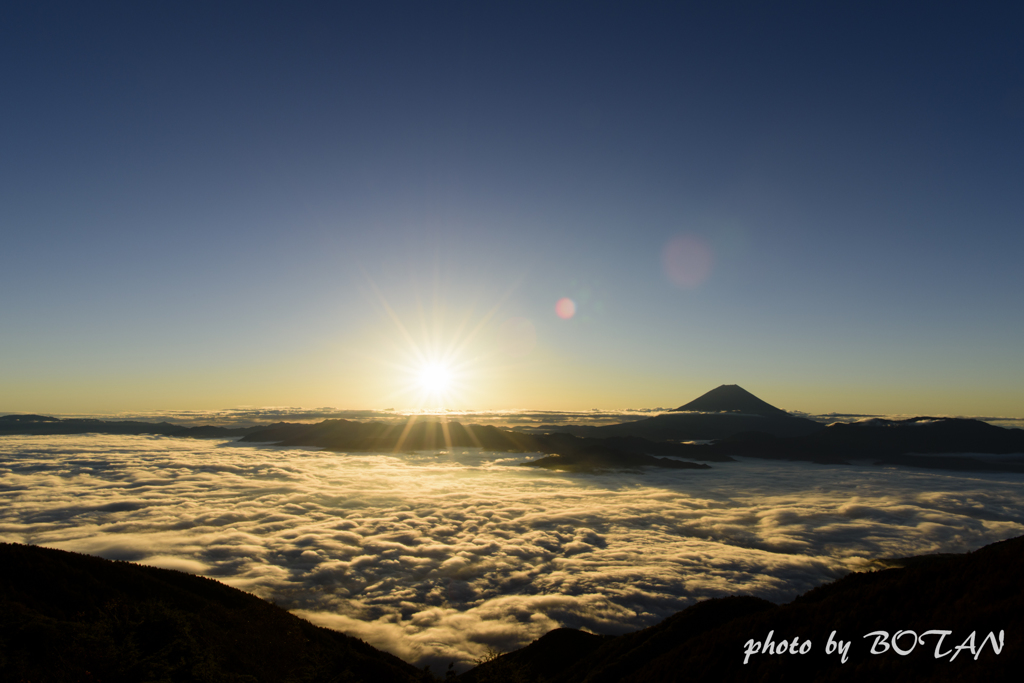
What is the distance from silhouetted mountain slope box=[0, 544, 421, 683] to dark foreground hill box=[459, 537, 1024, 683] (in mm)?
7194

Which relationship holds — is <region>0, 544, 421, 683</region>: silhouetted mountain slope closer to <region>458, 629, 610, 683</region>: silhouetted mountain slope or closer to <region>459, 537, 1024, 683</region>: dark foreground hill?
<region>458, 629, 610, 683</region>: silhouetted mountain slope

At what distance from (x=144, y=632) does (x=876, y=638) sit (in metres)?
19.7

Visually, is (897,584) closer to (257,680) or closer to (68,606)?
(257,680)

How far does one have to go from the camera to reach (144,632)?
44.2ft

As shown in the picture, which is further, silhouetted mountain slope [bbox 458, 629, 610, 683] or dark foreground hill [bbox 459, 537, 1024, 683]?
silhouetted mountain slope [bbox 458, 629, 610, 683]

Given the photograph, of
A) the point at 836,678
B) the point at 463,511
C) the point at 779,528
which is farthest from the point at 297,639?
the point at 779,528

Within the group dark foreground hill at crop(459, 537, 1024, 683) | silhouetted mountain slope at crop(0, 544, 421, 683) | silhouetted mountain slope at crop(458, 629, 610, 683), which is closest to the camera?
dark foreground hill at crop(459, 537, 1024, 683)

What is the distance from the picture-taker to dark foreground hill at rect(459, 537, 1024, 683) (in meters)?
8.84

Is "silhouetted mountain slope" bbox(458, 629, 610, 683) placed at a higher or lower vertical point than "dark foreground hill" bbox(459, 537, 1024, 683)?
lower

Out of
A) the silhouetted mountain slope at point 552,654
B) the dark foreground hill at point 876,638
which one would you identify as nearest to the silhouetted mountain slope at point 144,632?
the silhouetted mountain slope at point 552,654

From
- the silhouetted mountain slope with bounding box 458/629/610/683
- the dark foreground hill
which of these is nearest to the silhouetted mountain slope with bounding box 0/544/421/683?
the silhouetted mountain slope with bounding box 458/629/610/683

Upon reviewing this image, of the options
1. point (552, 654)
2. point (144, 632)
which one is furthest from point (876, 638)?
point (144, 632)

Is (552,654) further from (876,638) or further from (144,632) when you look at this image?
(144,632)

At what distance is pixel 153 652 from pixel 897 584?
2094cm
